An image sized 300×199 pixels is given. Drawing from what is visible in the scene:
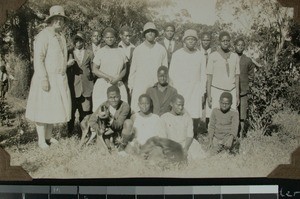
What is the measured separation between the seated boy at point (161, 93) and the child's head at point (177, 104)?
25 mm

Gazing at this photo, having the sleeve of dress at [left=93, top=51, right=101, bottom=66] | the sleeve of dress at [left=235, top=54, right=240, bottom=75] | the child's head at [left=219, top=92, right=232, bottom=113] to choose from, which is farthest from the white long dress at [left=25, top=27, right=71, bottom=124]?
the sleeve of dress at [left=235, top=54, right=240, bottom=75]

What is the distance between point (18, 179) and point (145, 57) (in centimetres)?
121

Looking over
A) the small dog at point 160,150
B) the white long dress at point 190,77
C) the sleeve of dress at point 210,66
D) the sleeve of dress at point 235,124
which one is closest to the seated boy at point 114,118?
the small dog at point 160,150

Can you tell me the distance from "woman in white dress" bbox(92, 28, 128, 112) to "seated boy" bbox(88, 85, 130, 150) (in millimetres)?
31

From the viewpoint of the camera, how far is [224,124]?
11.0 ft

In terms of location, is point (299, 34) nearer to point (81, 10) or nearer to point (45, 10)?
point (81, 10)

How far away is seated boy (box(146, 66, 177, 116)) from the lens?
3328 millimetres

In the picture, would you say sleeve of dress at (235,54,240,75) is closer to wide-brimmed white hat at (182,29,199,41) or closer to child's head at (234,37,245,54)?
child's head at (234,37,245,54)

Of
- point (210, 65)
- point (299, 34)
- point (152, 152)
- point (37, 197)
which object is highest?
point (299, 34)

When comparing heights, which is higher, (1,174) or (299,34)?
(299,34)

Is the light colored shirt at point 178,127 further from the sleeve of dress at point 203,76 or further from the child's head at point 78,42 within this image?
the child's head at point 78,42

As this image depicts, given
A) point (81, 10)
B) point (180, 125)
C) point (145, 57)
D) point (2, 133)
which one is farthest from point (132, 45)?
point (2, 133)

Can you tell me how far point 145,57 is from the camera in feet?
11.0

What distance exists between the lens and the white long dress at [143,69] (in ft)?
11.0
